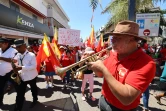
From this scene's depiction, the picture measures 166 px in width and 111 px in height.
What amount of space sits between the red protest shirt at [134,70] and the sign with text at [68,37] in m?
5.49

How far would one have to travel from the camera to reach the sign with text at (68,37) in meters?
7.26

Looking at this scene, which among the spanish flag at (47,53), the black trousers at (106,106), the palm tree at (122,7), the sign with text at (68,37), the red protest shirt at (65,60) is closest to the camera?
the black trousers at (106,106)

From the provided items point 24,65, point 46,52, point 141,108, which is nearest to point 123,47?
point 24,65

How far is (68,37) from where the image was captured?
7355mm

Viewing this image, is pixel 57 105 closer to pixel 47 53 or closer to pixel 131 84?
pixel 47 53

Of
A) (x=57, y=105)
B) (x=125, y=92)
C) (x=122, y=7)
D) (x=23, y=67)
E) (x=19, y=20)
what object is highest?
(x=122, y=7)

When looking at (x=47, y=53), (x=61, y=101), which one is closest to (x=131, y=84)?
(x=61, y=101)

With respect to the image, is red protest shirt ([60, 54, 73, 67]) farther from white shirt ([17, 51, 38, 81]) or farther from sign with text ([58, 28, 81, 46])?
white shirt ([17, 51, 38, 81])

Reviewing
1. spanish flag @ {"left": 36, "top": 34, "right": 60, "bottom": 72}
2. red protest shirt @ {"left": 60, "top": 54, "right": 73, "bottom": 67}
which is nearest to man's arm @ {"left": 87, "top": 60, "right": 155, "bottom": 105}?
spanish flag @ {"left": 36, "top": 34, "right": 60, "bottom": 72}

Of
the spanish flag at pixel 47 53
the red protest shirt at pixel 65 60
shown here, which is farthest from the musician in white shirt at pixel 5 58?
the red protest shirt at pixel 65 60

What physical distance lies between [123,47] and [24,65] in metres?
2.93

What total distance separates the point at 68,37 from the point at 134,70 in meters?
6.00

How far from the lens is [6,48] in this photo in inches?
175

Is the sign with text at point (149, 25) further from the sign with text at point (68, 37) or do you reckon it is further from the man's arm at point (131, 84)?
the man's arm at point (131, 84)
